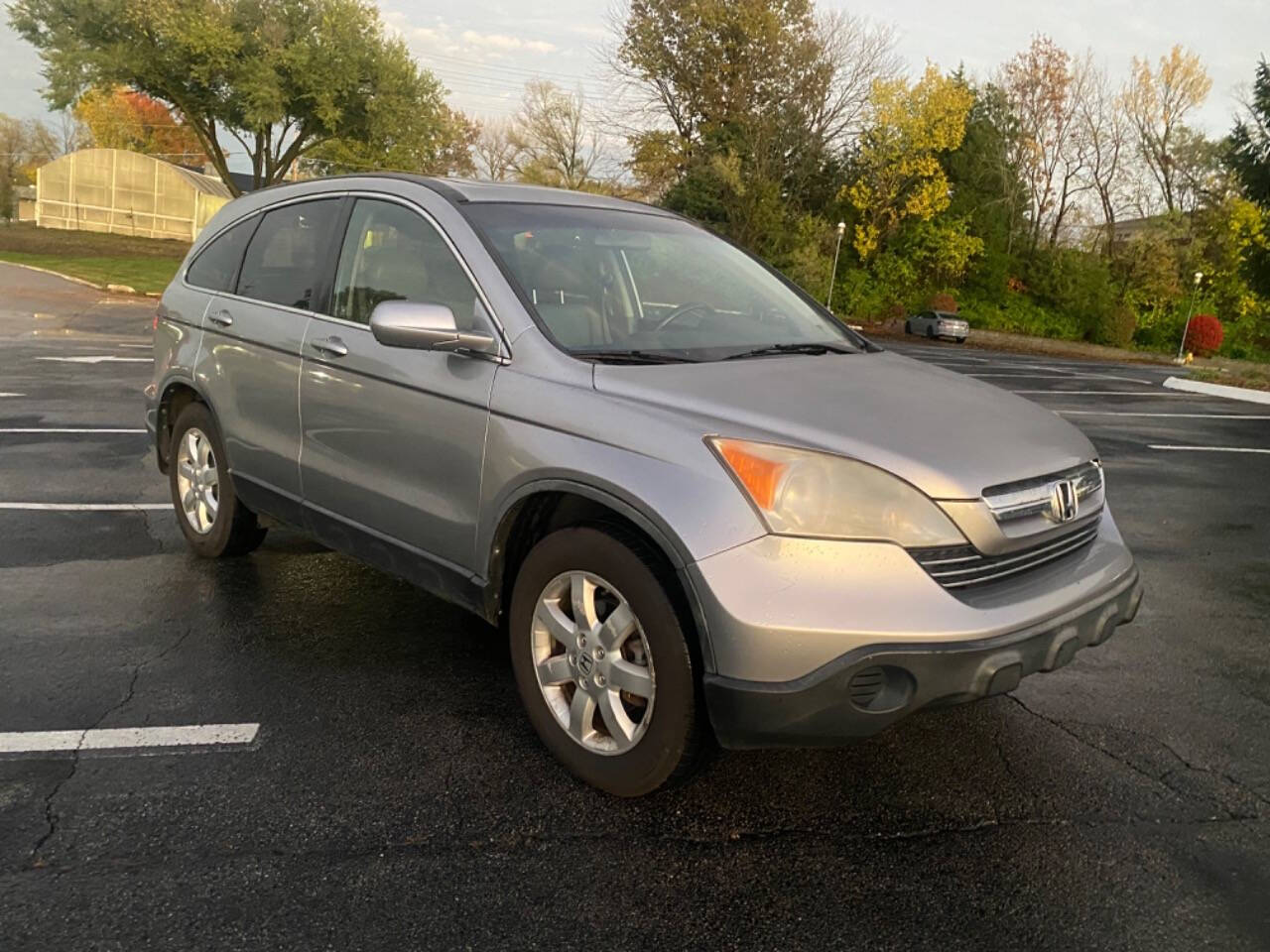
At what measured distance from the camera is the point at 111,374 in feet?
38.4

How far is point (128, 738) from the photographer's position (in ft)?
10.7

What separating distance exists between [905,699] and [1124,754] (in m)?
1.32

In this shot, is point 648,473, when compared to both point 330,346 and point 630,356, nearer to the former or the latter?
point 630,356

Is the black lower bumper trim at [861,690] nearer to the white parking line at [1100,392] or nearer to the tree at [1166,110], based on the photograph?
the white parking line at [1100,392]

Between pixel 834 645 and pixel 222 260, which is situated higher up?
pixel 222 260

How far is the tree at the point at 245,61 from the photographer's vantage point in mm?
31781

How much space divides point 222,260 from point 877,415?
351 cm

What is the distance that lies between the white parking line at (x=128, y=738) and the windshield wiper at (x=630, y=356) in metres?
1.67

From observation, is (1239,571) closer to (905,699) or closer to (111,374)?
(905,699)

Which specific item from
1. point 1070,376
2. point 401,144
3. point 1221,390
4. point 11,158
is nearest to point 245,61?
point 401,144

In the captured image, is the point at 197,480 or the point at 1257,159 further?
the point at 1257,159

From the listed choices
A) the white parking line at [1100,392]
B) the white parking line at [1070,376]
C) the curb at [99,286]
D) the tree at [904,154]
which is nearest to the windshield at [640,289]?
the white parking line at [1100,392]

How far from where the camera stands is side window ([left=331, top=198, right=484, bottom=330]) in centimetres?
354

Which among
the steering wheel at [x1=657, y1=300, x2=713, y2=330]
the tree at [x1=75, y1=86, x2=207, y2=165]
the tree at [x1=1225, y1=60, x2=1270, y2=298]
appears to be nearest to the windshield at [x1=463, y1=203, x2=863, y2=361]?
the steering wheel at [x1=657, y1=300, x2=713, y2=330]
